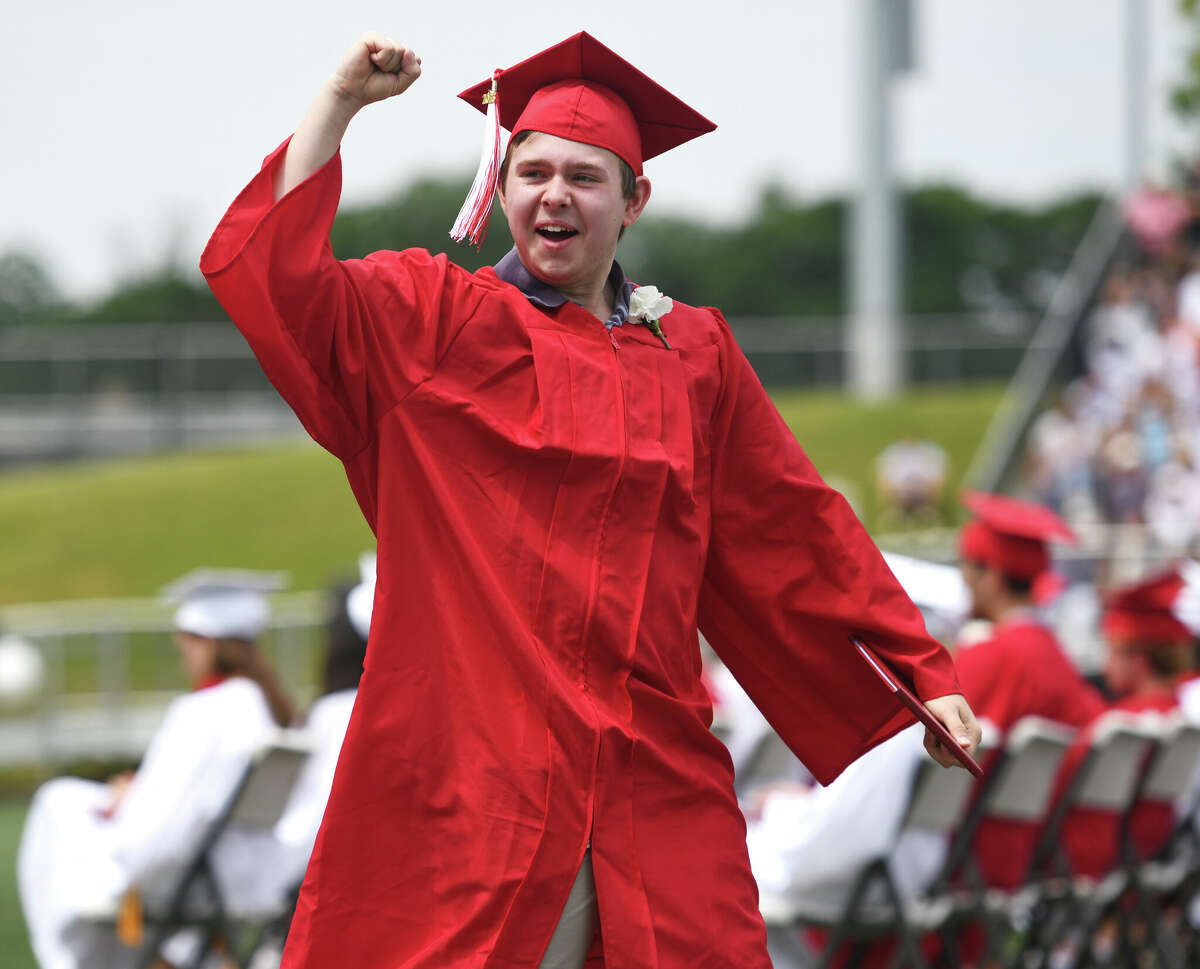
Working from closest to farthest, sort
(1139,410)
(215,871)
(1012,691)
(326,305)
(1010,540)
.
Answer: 1. (326,305)
2. (215,871)
3. (1012,691)
4. (1010,540)
5. (1139,410)

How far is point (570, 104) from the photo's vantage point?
2922 mm

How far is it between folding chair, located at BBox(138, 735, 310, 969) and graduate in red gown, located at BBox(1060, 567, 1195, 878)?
2.51 m

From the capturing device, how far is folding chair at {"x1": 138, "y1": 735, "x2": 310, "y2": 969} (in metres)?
5.09

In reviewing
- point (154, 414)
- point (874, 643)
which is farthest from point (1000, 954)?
point (154, 414)

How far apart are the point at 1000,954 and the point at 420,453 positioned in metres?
3.31

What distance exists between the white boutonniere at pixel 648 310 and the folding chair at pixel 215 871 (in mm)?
2421

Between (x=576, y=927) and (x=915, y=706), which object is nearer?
(x=576, y=927)

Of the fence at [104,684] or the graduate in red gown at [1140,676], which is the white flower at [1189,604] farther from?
the fence at [104,684]

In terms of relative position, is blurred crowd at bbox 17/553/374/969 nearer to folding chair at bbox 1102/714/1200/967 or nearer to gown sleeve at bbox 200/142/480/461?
gown sleeve at bbox 200/142/480/461

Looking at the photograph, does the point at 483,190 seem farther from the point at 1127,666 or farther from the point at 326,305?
the point at 1127,666

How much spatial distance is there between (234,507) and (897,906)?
20.3 metres

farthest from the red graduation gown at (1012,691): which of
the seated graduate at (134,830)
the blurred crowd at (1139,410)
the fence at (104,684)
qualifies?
the fence at (104,684)

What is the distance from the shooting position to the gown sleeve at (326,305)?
254cm

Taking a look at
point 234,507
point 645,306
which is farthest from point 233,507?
point 645,306
